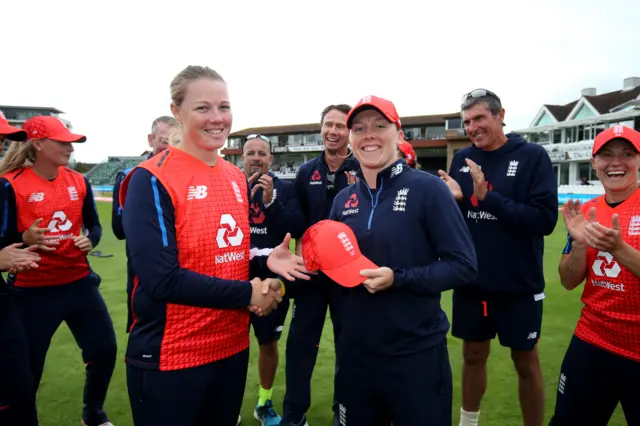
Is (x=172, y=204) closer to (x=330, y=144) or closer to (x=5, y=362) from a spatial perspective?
(x=5, y=362)

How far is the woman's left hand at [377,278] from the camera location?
6.94 ft

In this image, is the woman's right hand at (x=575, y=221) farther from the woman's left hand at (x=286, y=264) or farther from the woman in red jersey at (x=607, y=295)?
the woman's left hand at (x=286, y=264)

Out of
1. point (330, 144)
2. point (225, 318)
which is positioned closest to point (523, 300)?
point (330, 144)

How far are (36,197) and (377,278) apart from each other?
10.2 ft

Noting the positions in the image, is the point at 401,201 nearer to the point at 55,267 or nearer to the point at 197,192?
the point at 197,192

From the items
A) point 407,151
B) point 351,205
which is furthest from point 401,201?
point 407,151

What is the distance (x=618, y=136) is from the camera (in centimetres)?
269

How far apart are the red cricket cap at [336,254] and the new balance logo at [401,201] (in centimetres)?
29

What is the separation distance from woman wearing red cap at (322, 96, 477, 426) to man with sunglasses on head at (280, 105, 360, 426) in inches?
39.7

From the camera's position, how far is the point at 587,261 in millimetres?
2799

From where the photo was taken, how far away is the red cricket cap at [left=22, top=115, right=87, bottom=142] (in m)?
3.63

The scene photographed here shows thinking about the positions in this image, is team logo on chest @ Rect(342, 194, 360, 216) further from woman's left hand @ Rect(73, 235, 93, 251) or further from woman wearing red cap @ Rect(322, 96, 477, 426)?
woman's left hand @ Rect(73, 235, 93, 251)

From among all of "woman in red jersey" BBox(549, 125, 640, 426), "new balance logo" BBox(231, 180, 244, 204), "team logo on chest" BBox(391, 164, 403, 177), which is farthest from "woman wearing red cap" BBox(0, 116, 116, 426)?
"woman in red jersey" BBox(549, 125, 640, 426)

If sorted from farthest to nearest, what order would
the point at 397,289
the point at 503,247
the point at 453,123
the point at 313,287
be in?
the point at 453,123 < the point at 313,287 < the point at 503,247 < the point at 397,289
